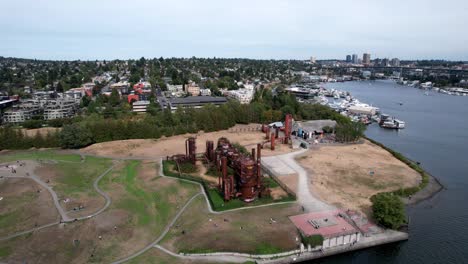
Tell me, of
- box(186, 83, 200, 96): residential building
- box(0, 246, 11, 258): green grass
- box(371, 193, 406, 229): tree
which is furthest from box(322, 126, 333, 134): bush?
box(186, 83, 200, 96): residential building

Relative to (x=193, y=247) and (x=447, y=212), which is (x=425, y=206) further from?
(x=193, y=247)

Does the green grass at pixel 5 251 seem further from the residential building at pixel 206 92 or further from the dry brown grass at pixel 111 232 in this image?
the residential building at pixel 206 92

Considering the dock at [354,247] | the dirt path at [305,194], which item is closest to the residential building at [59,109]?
the dirt path at [305,194]

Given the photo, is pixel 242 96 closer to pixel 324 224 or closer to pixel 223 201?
pixel 223 201

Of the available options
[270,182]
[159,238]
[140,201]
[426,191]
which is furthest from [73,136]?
[426,191]

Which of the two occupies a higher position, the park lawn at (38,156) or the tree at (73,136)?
the tree at (73,136)

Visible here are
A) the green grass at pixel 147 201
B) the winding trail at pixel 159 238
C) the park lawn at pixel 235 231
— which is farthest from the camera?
the green grass at pixel 147 201

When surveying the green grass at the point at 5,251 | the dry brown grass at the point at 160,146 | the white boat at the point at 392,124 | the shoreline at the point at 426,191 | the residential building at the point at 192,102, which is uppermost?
the residential building at the point at 192,102
